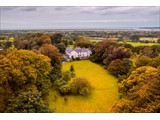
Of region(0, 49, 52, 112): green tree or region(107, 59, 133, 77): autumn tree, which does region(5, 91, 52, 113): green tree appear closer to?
region(0, 49, 52, 112): green tree

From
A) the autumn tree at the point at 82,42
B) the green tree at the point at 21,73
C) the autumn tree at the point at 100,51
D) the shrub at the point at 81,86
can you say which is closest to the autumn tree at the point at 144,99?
the shrub at the point at 81,86

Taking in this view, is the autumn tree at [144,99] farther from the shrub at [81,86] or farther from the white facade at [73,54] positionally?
the white facade at [73,54]

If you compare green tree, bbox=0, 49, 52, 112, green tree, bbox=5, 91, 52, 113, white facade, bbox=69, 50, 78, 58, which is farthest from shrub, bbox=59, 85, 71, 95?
green tree, bbox=5, 91, 52, 113

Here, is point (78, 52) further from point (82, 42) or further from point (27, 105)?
point (27, 105)

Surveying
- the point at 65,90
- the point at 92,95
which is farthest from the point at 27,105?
the point at 92,95

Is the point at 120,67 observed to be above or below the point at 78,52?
below
